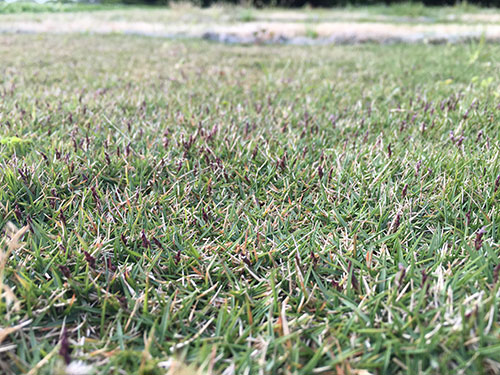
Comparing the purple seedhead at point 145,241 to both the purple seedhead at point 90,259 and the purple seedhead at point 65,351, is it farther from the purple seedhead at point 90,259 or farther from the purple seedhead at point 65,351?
the purple seedhead at point 65,351

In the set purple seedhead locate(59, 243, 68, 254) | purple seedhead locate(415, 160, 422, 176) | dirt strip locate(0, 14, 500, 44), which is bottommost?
purple seedhead locate(59, 243, 68, 254)

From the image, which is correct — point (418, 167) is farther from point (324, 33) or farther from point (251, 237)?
point (324, 33)

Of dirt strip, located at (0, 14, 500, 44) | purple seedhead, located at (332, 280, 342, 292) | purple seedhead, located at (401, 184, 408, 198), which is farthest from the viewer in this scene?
dirt strip, located at (0, 14, 500, 44)

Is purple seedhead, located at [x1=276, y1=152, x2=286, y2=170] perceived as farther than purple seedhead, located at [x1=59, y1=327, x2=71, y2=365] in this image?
Yes

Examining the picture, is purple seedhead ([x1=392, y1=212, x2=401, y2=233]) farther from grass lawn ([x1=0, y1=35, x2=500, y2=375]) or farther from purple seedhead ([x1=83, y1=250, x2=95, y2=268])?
purple seedhead ([x1=83, y1=250, x2=95, y2=268])

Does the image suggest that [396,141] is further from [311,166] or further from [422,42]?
[422,42]

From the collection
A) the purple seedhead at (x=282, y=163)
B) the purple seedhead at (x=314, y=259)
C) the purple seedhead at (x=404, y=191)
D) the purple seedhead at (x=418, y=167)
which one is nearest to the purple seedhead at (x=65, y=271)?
the purple seedhead at (x=314, y=259)

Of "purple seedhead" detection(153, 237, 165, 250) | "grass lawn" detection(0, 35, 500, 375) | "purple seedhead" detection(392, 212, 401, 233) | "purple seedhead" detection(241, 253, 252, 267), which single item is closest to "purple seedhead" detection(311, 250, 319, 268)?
"grass lawn" detection(0, 35, 500, 375)

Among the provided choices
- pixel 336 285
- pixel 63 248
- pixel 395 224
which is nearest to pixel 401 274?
pixel 336 285

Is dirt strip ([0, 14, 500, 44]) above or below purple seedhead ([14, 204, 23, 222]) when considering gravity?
above
